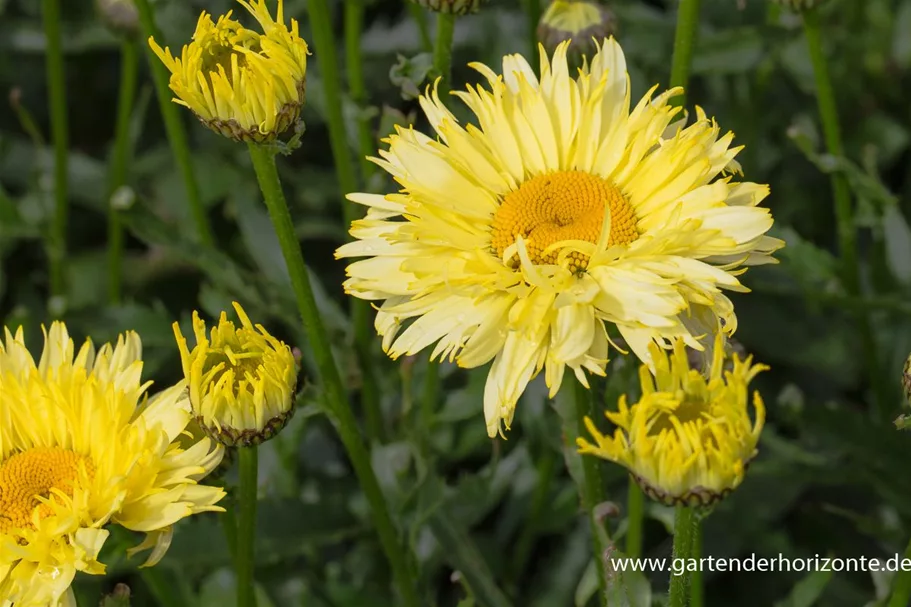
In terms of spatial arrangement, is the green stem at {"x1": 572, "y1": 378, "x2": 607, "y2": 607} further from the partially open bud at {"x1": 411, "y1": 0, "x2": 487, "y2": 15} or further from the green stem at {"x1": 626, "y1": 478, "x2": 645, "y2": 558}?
the partially open bud at {"x1": 411, "y1": 0, "x2": 487, "y2": 15}

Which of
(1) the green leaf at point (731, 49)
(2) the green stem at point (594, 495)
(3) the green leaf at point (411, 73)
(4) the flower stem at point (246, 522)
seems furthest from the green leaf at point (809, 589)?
(1) the green leaf at point (731, 49)

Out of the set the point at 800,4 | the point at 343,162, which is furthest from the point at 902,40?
the point at 343,162

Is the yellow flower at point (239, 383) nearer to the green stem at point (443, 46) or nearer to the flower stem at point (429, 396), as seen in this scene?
the green stem at point (443, 46)

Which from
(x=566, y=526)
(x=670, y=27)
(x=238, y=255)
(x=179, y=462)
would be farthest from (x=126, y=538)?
(x=670, y=27)

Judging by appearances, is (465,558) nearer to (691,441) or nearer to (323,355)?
(323,355)

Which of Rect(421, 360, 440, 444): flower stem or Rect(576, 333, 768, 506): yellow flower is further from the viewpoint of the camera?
Rect(421, 360, 440, 444): flower stem

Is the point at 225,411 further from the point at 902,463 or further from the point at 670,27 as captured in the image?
the point at 670,27

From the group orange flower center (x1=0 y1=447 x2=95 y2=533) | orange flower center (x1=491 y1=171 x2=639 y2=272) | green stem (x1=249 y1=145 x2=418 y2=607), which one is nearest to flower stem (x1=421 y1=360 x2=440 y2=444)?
green stem (x1=249 y1=145 x2=418 y2=607)
